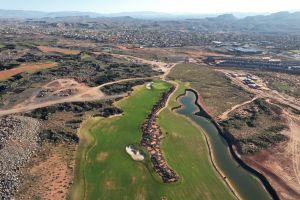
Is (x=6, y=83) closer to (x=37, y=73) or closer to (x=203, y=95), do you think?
(x=37, y=73)

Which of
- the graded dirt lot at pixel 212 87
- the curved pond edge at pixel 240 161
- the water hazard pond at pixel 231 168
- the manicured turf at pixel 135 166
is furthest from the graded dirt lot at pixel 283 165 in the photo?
the graded dirt lot at pixel 212 87

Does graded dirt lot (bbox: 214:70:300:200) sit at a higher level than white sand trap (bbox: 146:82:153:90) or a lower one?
higher

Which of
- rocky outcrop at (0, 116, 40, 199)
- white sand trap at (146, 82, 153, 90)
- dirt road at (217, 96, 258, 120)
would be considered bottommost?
white sand trap at (146, 82, 153, 90)

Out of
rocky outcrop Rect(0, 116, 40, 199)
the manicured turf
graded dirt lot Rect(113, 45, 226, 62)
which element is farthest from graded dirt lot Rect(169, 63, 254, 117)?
rocky outcrop Rect(0, 116, 40, 199)

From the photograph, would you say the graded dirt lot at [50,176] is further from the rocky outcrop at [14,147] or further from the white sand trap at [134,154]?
the white sand trap at [134,154]

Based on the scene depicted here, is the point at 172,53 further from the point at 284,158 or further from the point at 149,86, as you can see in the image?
the point at 284,158

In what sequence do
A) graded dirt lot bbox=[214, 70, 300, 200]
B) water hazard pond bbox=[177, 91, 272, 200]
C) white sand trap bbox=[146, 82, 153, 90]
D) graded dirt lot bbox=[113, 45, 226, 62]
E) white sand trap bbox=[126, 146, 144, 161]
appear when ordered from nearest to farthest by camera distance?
water hazard pond bbox=[177, 91, 272, 200]
graded dirt lot bbox=[214, 70, 300, 200]
white sand trap bbox=[126, 146, 144, 161]
white sand trap bbox=[146, 82, 153, 90]
graded dirt lot bbox=[113, 45, 226, 62]

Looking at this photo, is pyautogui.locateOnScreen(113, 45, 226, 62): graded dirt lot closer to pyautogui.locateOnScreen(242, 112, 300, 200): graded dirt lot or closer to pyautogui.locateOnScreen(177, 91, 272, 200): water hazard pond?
pyautogui.locateOnScreen(177, 91, 272, 200): water hazard pond
